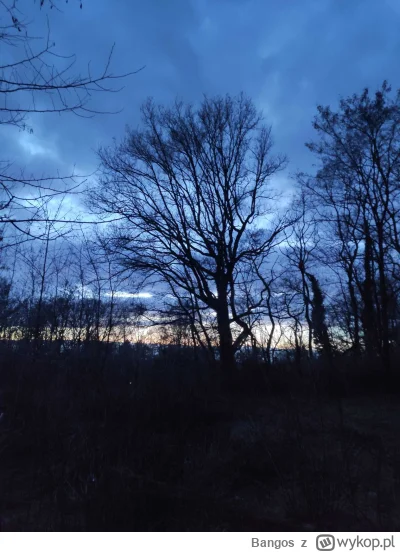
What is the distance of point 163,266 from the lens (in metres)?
19.9

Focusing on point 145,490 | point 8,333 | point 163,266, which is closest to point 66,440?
point 145,490

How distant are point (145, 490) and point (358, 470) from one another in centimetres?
305

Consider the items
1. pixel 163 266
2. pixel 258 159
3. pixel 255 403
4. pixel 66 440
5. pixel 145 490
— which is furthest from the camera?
pixel 258 159
